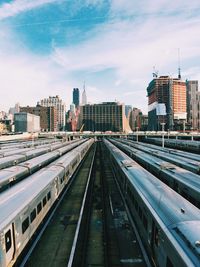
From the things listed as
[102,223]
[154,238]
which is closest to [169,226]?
[154,238]

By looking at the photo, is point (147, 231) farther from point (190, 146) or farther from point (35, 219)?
point (190, 146)

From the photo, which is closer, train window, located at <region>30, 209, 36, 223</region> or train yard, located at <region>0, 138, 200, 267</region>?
train yard, located at <region>0, 138, 200, 267</region>

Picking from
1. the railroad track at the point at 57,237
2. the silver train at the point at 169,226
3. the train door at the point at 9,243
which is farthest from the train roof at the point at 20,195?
the silver train at the point at 169,226

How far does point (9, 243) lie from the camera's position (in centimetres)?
1313

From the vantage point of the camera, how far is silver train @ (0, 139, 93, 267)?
1289 centimetres

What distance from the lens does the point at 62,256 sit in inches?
671

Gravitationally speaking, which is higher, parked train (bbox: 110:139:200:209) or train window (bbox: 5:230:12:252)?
parked train (bbox: 110:139:200:209)

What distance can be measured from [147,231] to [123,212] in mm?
10337

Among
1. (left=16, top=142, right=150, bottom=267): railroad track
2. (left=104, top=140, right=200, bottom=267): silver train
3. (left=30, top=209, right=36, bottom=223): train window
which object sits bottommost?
(left=16, top=142, right=150, bottom=267): railroad track

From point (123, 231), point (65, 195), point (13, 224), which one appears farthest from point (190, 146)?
point (13, 224)

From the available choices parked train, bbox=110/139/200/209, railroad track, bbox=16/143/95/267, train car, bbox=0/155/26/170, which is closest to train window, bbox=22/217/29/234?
railroad track, bbox=16/143/95/267

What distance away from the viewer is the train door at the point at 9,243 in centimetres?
1273

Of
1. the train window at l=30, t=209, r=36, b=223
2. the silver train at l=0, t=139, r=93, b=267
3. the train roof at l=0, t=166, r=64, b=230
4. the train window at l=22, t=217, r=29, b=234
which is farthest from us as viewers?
the train window at l=30, t=209, r=36, b=223

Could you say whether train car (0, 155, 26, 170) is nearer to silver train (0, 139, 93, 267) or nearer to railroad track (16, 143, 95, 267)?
railroad track (16, 143, 95, 267)
